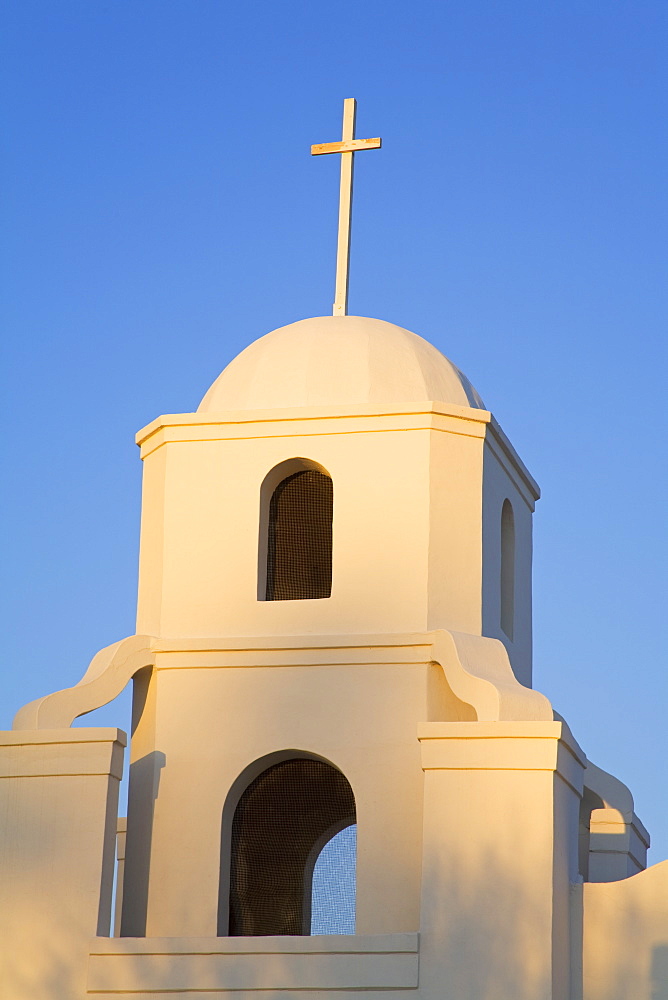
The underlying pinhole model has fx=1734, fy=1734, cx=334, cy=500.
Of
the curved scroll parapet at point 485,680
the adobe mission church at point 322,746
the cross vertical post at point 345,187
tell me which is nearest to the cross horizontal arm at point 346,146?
the cross vertical post at point 345,187

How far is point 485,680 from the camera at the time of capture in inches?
527

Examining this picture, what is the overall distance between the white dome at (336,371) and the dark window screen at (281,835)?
315 centimetres

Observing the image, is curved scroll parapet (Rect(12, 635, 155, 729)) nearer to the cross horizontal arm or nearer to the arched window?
the arched window

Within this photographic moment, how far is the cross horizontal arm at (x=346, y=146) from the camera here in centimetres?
1655

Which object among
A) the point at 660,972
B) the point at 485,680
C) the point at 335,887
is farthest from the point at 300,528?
the point at 660,972

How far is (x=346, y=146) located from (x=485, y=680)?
5851 mm

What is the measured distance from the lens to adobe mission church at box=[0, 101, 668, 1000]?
12758mm

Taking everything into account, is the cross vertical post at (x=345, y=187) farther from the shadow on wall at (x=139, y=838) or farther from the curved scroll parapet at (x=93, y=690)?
the shadow on wall at (x=139, y=838)

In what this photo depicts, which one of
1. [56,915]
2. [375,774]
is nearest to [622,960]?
[375,774]

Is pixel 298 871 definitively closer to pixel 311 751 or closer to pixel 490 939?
pixel 311 751

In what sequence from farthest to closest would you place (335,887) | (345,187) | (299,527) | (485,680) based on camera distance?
(345,187) < (299,527) < (335,887) < (485,680)

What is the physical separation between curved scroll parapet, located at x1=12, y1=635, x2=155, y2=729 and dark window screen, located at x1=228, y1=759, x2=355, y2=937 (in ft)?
4.55

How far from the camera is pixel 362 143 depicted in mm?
16547

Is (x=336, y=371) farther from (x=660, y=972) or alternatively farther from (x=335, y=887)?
(x=660, y=972)
